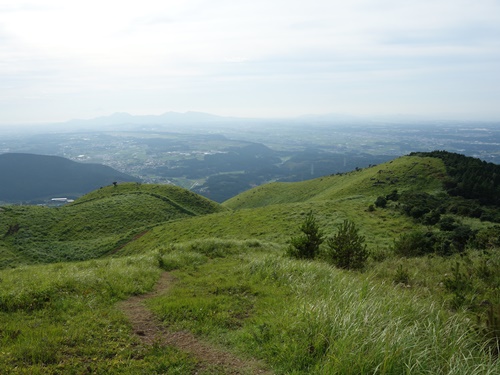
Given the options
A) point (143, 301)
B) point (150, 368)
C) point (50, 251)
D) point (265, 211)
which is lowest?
Answer: point (50, 251)

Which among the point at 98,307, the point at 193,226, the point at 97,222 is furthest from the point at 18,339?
the point at 97,222

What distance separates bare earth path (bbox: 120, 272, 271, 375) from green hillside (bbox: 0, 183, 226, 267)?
1213 inches

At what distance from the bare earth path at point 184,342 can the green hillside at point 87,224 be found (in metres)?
30.8

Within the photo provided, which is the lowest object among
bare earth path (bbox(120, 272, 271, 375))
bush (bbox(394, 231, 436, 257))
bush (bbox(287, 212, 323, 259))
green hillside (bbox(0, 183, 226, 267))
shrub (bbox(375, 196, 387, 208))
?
green hillside (bbox(0, 183, 226, 267))

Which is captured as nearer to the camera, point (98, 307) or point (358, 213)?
point (98, 307)

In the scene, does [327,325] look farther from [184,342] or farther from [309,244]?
[309,244]

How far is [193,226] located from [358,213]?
→ 20098mm

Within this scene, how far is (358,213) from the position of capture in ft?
115

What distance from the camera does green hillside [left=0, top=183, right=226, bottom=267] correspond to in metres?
36.0

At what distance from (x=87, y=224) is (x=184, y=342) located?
4569cm

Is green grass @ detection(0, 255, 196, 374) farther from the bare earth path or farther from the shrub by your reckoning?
the shrub

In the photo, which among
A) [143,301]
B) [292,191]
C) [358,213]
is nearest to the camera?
[143,301]

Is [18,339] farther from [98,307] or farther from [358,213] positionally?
[358,213]

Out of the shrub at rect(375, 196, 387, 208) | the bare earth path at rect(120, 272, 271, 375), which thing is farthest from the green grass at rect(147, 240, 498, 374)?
Answer: the shrub at rect(375, 196, 387, 208)
